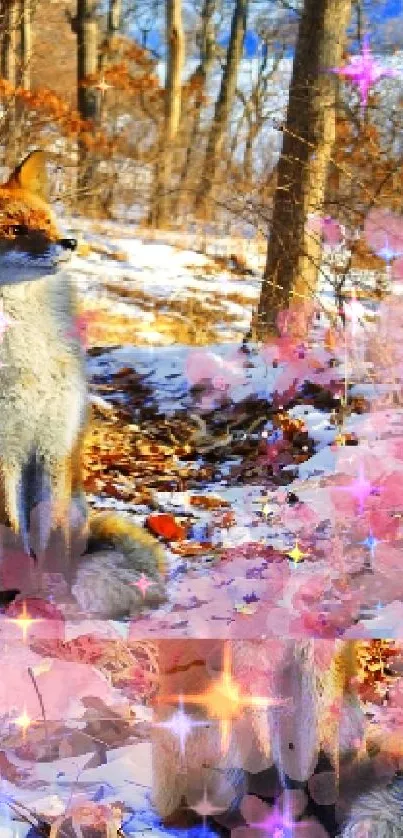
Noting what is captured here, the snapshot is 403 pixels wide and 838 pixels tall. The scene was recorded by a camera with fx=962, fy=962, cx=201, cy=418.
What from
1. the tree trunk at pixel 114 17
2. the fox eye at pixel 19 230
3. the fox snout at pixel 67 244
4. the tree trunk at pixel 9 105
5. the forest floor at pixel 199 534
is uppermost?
the tree trunk at pixel 114 17

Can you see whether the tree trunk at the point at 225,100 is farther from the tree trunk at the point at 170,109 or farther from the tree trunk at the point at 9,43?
the tree trunk at the point at 9,43

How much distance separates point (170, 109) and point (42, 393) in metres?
5.87

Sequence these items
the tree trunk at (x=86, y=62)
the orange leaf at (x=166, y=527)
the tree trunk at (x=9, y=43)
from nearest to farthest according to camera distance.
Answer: the orange leaf at (x=166, y=527)
the tree trunk at (x=9, y=43)
the tree trunk at (x=86, y=62)

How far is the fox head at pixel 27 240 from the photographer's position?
3.55 feet

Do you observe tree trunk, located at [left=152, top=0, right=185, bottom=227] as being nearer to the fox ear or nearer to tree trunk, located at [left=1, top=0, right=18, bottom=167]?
tree trunk, located at [left=1, top=0, right=18, bottom=167]

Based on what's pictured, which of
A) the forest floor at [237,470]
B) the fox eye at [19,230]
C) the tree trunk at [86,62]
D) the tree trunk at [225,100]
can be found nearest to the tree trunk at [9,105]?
the forest floor at [237,470]

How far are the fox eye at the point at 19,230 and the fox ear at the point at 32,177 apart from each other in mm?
72

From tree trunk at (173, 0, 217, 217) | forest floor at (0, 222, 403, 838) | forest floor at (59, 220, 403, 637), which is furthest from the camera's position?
tree trunk at (173, 0, 217, 217)

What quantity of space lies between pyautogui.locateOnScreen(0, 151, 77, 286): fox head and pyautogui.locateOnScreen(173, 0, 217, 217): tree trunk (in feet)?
16.2

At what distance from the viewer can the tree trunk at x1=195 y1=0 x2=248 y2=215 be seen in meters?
5.35

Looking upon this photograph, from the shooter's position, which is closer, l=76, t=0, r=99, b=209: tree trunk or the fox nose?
the fox nose

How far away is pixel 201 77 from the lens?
719 cm

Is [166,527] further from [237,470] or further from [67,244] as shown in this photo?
[67,244]

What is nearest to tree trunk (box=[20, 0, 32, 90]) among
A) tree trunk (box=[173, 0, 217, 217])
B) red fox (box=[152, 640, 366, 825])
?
red fox (box=[152, 640, 366, 825])
